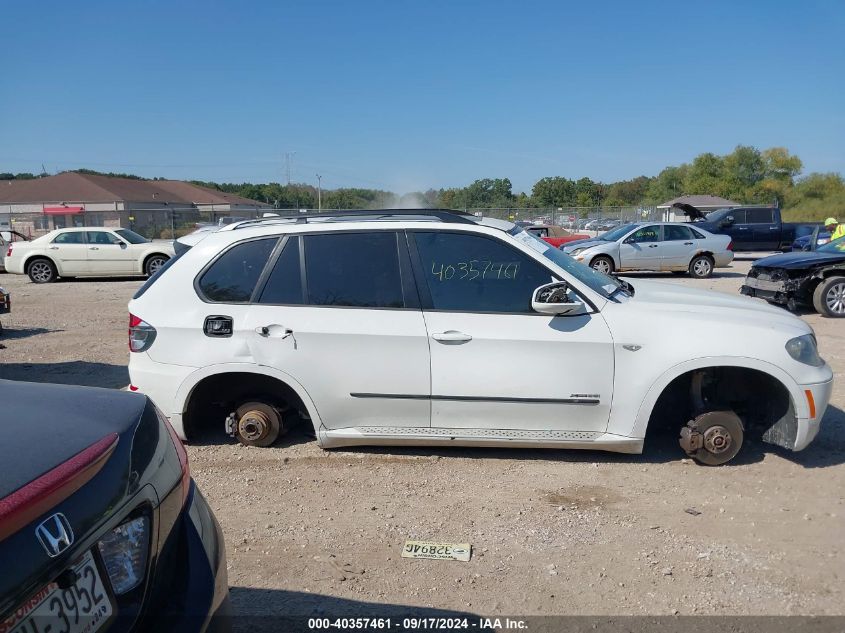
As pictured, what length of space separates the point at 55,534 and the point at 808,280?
472 inches

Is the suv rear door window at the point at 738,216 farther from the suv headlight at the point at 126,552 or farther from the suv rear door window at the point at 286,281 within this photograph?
the suv headlight at the point at 126,552

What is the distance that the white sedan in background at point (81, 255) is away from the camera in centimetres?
1778

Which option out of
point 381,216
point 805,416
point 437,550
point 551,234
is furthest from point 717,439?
point 551,234

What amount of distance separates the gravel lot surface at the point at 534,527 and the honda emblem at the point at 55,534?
173 centimetres

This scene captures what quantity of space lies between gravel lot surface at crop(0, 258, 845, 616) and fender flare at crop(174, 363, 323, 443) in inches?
17.0

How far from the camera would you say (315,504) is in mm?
4066

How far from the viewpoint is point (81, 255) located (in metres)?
17.8

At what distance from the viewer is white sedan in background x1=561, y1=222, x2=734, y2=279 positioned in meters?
17.6

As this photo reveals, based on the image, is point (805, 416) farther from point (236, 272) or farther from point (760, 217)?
point (760, 217)

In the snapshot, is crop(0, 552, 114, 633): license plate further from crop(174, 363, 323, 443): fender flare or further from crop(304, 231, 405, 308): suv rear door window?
crop(304, 231, 405, 308): suv rear door window

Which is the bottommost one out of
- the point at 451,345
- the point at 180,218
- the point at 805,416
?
the point at 805,416

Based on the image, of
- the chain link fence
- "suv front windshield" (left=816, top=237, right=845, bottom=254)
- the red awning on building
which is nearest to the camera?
"suv front windshield" (left=816, top=237, right=845, bottom=254)

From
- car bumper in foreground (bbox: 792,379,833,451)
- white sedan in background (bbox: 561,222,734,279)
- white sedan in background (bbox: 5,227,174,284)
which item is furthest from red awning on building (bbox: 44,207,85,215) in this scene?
car bumper in foreground (bbox: 792,379,833,451)

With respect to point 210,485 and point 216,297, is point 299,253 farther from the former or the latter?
point 210,485
